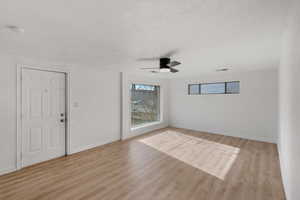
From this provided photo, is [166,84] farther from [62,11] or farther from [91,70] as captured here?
[62,11]

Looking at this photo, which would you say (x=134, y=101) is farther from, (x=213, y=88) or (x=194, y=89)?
(x=213, y=88)

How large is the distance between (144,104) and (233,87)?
336 cm

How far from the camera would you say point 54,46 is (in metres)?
2.43

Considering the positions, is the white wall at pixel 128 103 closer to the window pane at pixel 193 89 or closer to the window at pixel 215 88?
the window pane at pixel 193 89

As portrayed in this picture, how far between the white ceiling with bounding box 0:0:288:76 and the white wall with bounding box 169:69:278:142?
7.81ft

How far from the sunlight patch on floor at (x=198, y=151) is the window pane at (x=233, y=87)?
6.52 feet

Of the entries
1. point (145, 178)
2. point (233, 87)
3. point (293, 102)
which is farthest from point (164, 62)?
point (233, 87)

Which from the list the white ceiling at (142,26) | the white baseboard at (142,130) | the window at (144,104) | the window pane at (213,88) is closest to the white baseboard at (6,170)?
the white ceiling at (142,26)

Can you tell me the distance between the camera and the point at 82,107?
3998 millimetres

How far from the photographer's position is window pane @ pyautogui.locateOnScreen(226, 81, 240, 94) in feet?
17.1

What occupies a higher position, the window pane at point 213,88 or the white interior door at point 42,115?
the window pane at point 213,88

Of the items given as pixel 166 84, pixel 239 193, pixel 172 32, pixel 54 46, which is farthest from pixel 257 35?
pixel 166 84

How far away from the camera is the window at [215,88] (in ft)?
17.3

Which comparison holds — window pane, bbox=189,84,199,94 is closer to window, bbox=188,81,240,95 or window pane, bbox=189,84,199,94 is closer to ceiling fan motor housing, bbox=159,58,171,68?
window, bbox=188,81,240,95
